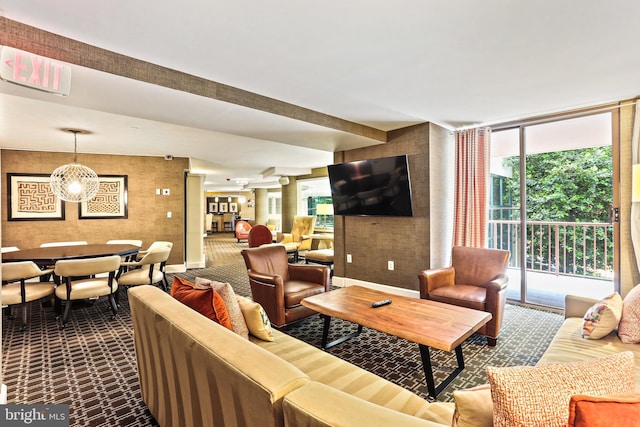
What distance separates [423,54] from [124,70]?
2122 millimetres

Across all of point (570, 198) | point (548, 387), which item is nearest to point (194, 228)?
point (570, 198)

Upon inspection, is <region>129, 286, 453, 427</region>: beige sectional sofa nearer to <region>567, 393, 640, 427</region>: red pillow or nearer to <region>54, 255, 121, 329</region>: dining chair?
<region>567, 393, 640, 427</region>: red pillow

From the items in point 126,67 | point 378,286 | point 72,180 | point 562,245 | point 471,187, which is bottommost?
point 378,286

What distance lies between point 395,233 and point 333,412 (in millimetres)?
3646

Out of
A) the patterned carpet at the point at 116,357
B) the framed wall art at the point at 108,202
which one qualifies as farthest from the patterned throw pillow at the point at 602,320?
the framed wall art at the point at 108,202

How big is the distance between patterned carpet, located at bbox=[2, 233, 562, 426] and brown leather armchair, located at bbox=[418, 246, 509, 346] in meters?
0.36

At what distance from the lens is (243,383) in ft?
3.20

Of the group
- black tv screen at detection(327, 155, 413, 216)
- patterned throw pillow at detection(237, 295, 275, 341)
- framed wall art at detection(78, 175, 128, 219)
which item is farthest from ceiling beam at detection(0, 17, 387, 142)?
framed wall art at detection(78, 175, 128, 219)

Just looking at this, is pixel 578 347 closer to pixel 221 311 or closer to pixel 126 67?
pixel 221 311

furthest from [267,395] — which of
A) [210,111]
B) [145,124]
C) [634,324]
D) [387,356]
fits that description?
[145,124]

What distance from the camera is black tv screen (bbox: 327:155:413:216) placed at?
3963 millimetres

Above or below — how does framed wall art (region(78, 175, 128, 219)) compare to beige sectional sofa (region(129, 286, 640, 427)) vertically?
above

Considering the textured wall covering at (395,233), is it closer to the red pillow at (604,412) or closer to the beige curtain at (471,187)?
the beige curtain at (471,187)

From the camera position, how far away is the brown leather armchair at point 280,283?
9.57 feet
